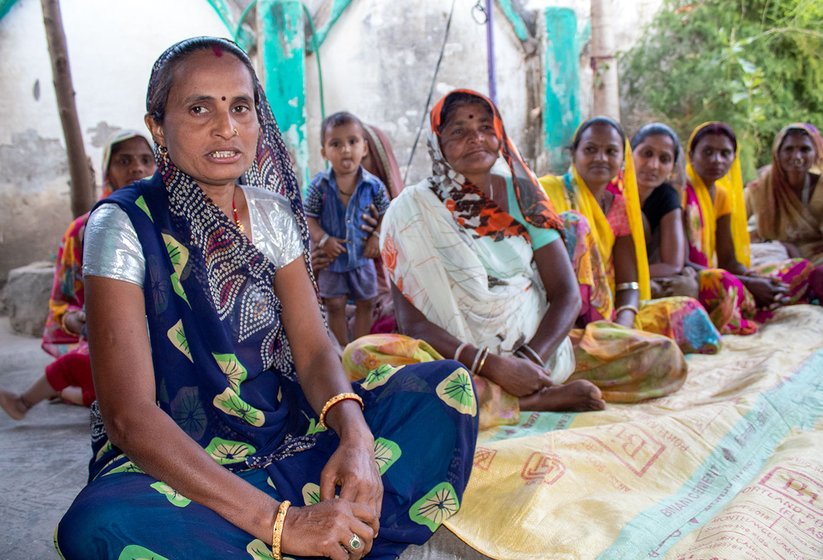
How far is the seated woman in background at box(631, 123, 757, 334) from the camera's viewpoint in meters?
4.04

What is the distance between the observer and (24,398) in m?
3.15

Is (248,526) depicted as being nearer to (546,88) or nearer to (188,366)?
(188,366)

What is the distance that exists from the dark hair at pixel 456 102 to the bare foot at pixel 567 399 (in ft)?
3.61

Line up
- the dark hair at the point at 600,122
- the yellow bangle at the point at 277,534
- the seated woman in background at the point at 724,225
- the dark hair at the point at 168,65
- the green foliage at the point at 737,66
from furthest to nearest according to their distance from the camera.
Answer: the green foliage at the point at 737,66, the seated woman in background at the point at 724,225, the dark hair at the point at 600,122, the dark hair at the point at 168,65, the yellow bangle at the point at 277,534

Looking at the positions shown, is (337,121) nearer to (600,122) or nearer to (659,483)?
(600,122)

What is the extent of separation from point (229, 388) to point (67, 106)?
14.3ft

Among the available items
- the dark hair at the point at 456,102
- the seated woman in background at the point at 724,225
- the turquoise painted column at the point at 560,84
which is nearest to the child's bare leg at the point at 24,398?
the dark hair at the point at 456,102

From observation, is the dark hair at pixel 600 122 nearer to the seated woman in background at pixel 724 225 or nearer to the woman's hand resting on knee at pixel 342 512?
the seated woman in background at pixel 724 225

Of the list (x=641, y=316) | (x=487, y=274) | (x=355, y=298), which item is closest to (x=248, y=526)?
(x=487, y=274)

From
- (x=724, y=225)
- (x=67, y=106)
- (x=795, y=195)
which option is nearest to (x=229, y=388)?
(x=724, y=225)

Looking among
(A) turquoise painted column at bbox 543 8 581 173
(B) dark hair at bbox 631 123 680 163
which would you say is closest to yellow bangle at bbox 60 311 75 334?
(B) dark hair at bbox 631 123 680 163

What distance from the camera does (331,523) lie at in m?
1.40

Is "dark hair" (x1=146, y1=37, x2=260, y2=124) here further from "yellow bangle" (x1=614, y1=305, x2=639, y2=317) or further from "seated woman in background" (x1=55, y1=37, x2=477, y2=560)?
"yellow bangle" (x1=614, y1=305, x2=639, y2=317)

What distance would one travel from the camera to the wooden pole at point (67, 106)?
5117 millimetres
